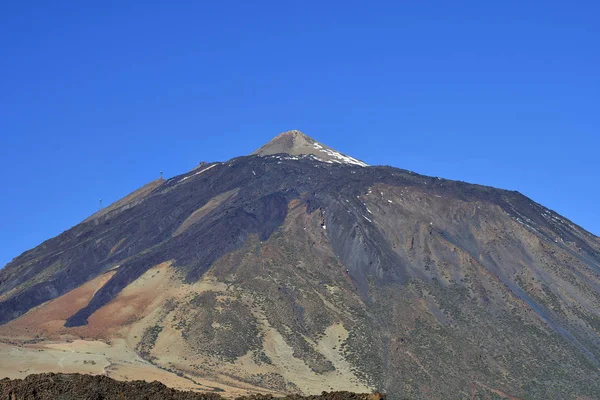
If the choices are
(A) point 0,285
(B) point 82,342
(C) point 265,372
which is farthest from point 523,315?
(A) point 0,285

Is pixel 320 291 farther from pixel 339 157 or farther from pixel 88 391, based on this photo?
pixel 88 391

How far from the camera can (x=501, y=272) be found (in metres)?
120

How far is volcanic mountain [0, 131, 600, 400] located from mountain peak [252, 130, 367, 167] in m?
19.5

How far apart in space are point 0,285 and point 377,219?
59.3m

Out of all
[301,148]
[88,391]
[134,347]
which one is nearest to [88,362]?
[134,347]

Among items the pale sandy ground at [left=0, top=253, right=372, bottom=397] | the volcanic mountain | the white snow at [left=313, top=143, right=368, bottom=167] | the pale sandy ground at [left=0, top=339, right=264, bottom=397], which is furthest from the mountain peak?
the pale sandy ground at [left=0, top=339, right=264, bottom=397]

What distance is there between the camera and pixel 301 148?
7087 inches

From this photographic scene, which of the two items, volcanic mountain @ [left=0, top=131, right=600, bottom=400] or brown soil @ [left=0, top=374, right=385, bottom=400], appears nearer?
brown soil @ [left=0, top=374, right=385, bottom=400]

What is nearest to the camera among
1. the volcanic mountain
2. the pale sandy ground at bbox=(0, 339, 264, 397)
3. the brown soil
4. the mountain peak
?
the brown soil

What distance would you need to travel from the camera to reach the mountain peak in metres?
173

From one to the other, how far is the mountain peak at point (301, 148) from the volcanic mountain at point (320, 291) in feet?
64.0

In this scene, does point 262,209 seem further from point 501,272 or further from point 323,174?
point 501,272

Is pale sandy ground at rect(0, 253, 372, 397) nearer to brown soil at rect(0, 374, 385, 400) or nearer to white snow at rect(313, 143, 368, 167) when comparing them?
brown soil at rect(0, 374, 385, 400)

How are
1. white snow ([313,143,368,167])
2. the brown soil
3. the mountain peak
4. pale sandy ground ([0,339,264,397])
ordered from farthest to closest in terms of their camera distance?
the mountain peak, white snow ([313,143,368,167]), pale sandy ground ([0,339,264,397]), the brown soil
